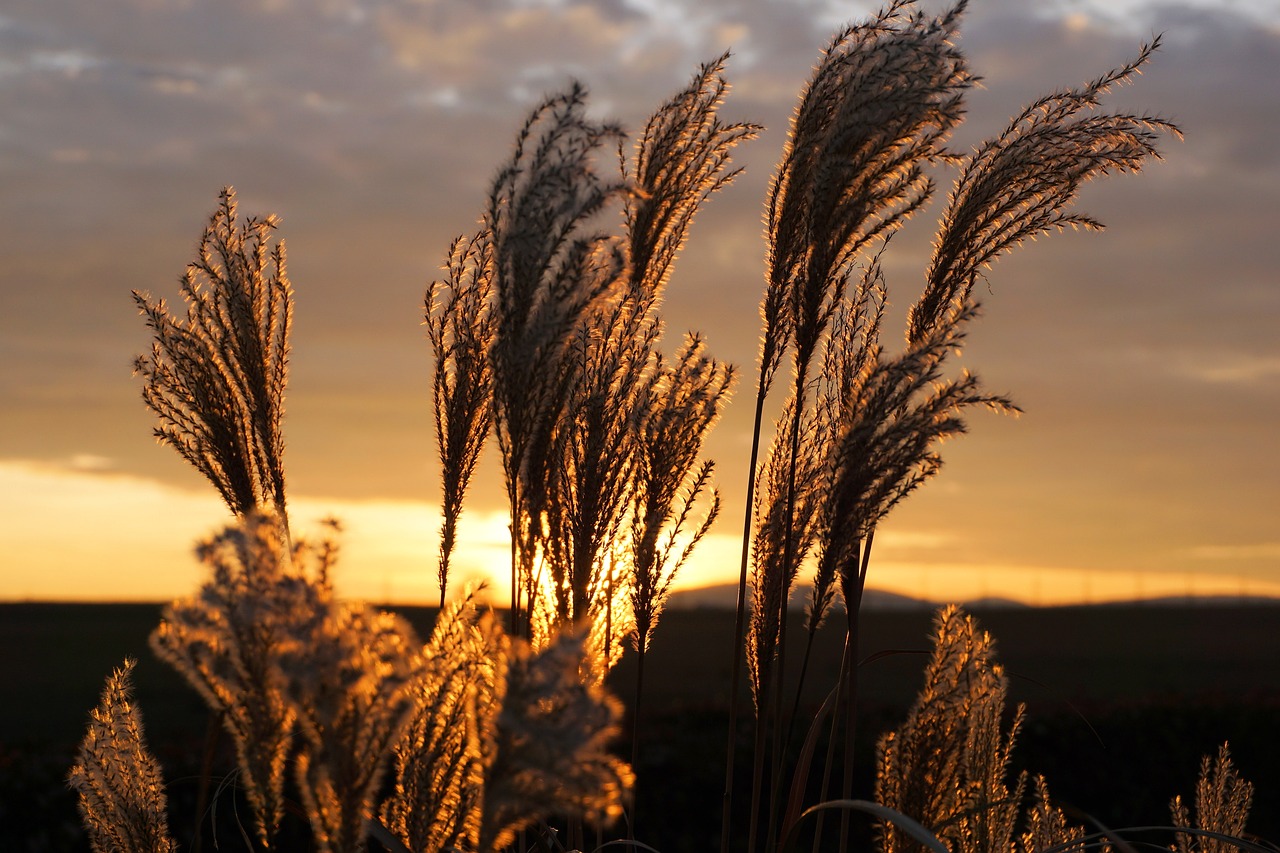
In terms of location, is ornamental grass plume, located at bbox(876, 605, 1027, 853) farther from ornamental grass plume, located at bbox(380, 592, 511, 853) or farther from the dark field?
ornamental grass plume, located at bbox(380, 592, 511, 853)

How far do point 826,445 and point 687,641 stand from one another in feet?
90.2

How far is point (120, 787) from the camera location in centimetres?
234

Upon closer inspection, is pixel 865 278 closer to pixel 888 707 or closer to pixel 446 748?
pixel 446 748

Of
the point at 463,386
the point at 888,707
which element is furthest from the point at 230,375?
the point at 888,707

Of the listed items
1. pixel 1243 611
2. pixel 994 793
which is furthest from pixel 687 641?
pixel 994 793

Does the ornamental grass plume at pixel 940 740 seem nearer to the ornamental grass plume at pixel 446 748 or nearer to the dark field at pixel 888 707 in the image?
the dark field at pixel 888 707

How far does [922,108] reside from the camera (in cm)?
249

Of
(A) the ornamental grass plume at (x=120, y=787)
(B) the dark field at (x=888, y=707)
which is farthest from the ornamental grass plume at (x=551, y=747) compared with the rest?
(B) the dark field at (x=888, y=707)

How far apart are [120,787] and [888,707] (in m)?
9.74

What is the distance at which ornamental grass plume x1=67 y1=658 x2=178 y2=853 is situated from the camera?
7.59 feet

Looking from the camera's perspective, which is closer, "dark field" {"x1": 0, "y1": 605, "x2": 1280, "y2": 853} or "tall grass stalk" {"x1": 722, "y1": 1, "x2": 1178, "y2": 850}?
"tall grass stalk" {"x1": 722, "y1": 1, "x2": 1178, "y2": 850}

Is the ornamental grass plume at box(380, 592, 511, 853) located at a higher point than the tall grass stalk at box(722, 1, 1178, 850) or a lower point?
lower

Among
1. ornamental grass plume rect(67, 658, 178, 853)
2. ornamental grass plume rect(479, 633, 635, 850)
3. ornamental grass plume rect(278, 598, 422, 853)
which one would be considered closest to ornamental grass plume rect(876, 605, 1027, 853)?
ornamental grass plume rect(479, 633, 635, 850)

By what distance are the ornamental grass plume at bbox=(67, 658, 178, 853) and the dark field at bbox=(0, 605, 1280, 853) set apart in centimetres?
173
